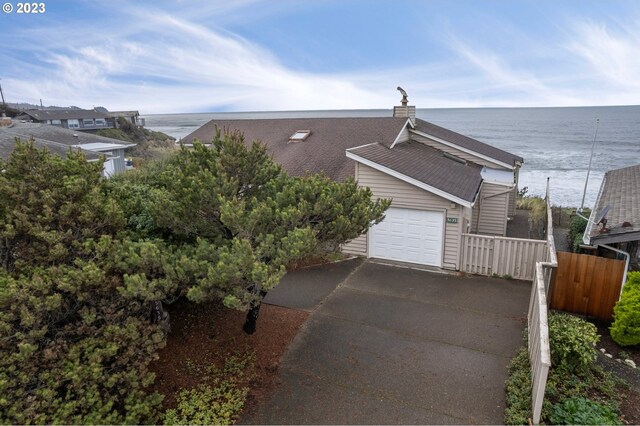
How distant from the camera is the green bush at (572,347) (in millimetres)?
5973

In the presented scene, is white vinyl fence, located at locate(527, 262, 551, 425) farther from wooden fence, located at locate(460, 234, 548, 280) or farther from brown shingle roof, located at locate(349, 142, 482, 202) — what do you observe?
brown shingle roof, located at locate(349, 142, 482, 202)

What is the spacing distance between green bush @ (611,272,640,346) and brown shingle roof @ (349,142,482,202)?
408 centimetres

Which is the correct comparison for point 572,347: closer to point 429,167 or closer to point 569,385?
point 569,385

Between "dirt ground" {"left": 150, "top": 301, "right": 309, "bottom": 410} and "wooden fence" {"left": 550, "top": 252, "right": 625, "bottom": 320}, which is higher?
"wooden fence" {"left": 550, "top": 252, "right": 625, "bottom": 320}

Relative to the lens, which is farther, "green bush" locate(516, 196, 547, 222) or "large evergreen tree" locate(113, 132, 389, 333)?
A: "green bush" locate(516, 196, 547, 222)

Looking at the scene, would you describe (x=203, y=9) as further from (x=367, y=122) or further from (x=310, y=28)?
(x=367, y=122)

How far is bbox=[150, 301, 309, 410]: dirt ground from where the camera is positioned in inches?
233

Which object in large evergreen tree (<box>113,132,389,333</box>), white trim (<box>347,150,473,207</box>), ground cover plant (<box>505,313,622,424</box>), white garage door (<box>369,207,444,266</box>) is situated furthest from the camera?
white garage door (<box>369,207,444,266</box>)

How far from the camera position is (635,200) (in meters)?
9.86

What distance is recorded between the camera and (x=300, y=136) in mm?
18234

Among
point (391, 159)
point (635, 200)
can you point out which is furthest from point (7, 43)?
point (635, 200)

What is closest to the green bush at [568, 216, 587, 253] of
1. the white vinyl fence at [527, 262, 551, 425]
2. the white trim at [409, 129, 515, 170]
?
the white trim at [409, 129, 515, 170]

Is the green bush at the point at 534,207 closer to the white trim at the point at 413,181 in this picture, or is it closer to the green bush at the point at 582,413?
the white trim at the point at 413,181

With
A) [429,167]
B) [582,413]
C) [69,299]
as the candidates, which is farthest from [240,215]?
[429,167]
